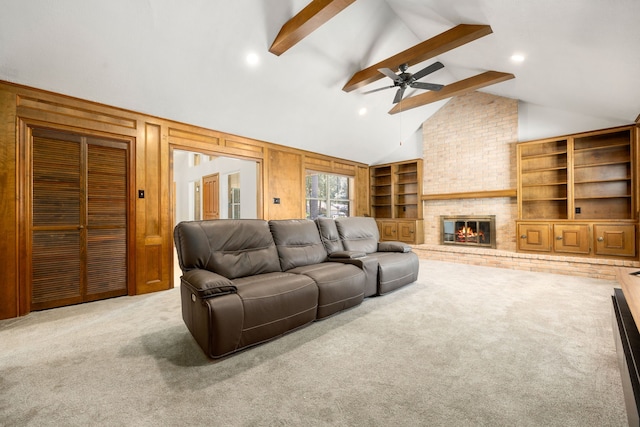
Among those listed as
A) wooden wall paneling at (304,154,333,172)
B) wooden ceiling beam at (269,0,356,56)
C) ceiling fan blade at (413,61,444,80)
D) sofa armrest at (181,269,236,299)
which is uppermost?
wooden ceiling beam at (269,0,356,56)

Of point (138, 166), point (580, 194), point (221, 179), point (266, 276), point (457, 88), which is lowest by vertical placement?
point (266, 276)

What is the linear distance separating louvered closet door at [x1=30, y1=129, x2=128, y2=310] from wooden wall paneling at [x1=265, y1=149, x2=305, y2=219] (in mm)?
2368

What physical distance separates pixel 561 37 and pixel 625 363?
3.12m

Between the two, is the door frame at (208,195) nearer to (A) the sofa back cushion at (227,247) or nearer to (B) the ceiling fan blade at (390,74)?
(A) the sofa back cushion at (227,247)

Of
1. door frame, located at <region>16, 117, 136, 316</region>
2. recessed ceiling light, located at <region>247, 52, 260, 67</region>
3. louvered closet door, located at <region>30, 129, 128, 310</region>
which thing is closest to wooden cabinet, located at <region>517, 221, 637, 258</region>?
recessed ceiling light, located at <region>247, 52, 260, 67</region>

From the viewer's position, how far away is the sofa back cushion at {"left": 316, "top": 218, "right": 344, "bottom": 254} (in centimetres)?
370

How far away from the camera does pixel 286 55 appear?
386 centimetres

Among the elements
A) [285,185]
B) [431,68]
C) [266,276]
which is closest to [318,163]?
[285,185]

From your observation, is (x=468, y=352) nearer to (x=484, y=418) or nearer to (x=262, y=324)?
(x=484, y=418)

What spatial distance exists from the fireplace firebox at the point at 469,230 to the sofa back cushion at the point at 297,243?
4240 mm

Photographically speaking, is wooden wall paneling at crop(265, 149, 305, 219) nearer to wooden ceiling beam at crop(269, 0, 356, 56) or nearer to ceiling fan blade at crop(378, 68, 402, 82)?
wooden ceiling beam at crop(269, 0, 356, 56)

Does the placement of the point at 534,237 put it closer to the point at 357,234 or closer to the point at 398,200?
the point at 398,200

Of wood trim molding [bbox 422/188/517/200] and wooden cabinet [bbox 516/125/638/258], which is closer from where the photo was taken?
wooden cabinet [bbox 516/125/638/258]

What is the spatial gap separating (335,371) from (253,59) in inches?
145
